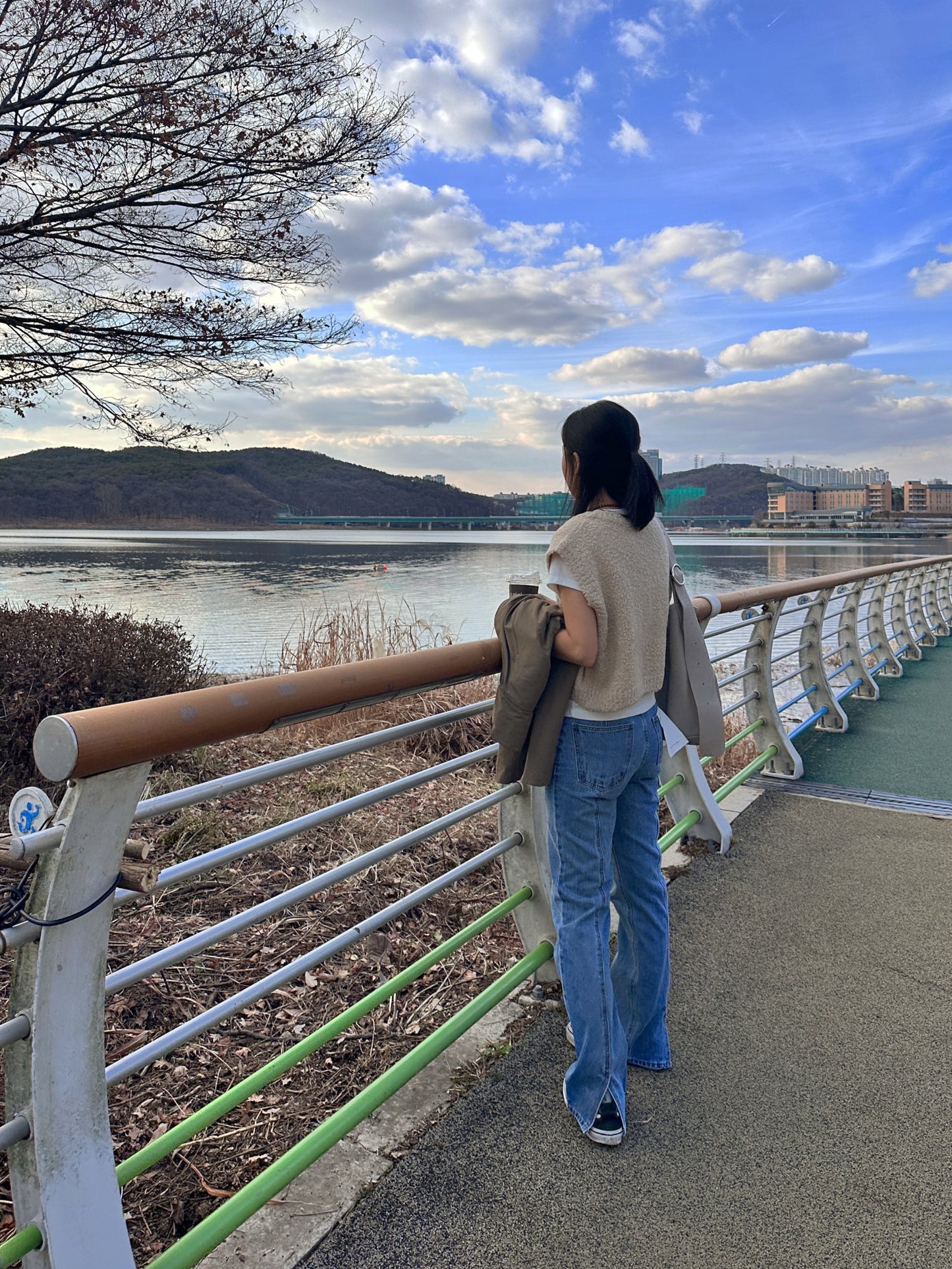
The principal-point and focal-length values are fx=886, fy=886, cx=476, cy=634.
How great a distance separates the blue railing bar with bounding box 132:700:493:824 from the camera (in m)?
1.42

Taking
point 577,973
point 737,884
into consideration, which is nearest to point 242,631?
point 737,884

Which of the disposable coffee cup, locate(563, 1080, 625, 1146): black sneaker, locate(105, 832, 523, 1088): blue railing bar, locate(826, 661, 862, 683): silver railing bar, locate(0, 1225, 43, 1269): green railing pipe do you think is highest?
the disposable coffee cup

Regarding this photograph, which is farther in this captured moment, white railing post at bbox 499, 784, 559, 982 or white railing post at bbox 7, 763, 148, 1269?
white railing post at bbox 499, 784, 559, 982

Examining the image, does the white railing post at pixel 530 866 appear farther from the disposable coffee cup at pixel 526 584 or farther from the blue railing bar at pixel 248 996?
the disposable coffee cup at pixel 526 584

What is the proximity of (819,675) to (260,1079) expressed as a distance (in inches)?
215

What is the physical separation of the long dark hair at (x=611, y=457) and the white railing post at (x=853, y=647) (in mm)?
5794

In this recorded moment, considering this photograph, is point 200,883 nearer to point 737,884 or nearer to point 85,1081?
point 737,884

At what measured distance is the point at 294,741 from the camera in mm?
7164

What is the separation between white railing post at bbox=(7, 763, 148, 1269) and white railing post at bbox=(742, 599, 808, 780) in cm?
419

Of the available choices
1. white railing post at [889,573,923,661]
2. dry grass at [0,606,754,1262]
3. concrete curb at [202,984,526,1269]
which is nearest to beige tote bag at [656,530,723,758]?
concrete curb at [202,984,526,1269]

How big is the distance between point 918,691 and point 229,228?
720 cm

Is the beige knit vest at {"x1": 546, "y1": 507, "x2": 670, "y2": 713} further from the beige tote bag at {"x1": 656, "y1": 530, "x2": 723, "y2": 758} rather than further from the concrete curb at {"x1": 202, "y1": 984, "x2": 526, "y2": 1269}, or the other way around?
the concrete curb at {"x1": 202, "y1": 984, "x2": 526, "y2": 1269}

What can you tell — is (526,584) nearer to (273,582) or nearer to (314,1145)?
(314,1145)

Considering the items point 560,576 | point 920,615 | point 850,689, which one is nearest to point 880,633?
point 850,689
